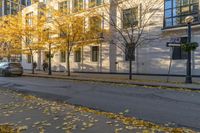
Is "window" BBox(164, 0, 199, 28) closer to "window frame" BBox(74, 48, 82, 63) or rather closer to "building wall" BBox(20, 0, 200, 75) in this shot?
"building wall" BBox(20, 0, 200, 75)

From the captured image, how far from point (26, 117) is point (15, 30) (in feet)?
93.3

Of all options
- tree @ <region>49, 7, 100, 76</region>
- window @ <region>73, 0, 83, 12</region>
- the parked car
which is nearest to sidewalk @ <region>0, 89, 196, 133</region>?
tree @ <region>49, 7, 100, 76</region>

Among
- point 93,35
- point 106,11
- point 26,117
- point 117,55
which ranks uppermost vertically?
point 106,11

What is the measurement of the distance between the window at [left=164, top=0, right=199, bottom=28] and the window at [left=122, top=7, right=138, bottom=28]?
2.67m

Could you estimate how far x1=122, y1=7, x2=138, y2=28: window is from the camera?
27.5 m

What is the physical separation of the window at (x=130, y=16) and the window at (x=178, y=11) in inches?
105

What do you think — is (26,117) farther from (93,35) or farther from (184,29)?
(93,35)

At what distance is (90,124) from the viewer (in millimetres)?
7598

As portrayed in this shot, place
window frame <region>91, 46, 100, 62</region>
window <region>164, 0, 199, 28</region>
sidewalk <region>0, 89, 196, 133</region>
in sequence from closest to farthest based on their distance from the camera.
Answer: sidewalk <region>0, 89, 196, 133</region> → window <region>164, 0, 199, 28</region> → window frame <region>91, 46, 100, 62</region>

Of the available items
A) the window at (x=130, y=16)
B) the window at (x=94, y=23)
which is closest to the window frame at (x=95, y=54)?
the window at (x=94, y=23)

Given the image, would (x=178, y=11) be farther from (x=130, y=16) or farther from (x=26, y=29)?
(x=26, y=29)

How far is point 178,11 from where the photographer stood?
85.6 feet

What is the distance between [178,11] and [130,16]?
4369mm

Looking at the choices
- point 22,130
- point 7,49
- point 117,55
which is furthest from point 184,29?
point 7,49
